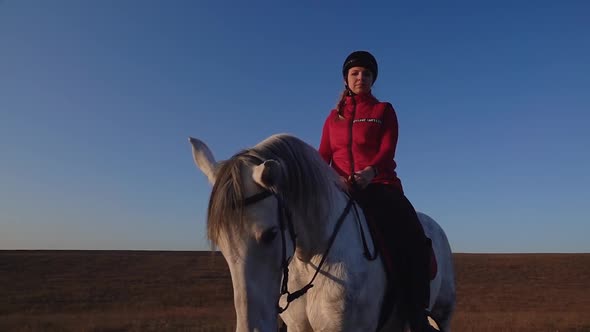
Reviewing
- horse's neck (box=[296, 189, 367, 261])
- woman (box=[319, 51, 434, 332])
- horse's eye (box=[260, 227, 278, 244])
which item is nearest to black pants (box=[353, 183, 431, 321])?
woman (box=[319, 51, 434, 332])

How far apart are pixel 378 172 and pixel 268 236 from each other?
173cm

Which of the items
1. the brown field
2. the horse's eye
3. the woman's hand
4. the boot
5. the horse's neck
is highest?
the woman's hand

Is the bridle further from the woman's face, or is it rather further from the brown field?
the woman's face

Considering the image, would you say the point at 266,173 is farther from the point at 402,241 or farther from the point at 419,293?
the point at 419,293

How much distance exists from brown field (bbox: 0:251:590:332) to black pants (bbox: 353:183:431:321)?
1.61 meters

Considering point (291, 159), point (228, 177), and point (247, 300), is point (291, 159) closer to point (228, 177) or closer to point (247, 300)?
point (228, 177)

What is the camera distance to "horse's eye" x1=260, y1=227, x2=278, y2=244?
7.92 feet

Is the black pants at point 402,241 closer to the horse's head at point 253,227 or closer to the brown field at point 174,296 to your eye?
the horse's head at point 253,227

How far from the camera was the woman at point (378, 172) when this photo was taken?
144 inches

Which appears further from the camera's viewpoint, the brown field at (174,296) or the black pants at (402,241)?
the brown field at (174,296)

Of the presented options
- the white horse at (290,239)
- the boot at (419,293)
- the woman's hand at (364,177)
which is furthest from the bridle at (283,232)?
the boot at (419,293)

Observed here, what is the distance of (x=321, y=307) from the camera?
10.1ft

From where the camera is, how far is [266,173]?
7.89 feet

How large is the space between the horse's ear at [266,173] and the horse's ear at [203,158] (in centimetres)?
51
